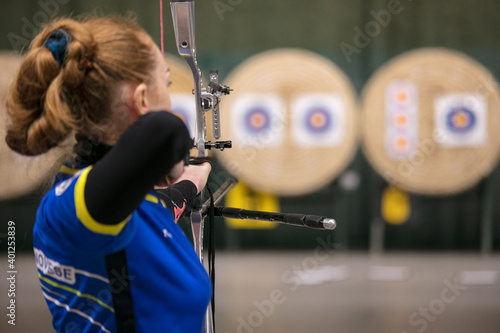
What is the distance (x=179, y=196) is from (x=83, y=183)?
0.33 meters

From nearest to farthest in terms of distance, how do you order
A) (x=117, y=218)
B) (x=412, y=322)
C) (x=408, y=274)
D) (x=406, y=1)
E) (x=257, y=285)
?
(x=117, y=218) < (x=412, y=322) < (x=257, y=285) < (x=408, y=274) < (x=406, y=1)

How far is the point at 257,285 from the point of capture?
7.57 feet

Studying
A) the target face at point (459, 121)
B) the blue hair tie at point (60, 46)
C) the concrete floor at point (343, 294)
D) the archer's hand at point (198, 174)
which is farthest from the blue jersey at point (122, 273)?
the target face at point (459, 121)

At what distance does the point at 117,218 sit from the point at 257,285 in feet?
6.44

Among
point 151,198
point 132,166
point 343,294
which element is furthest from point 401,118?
point 132,166

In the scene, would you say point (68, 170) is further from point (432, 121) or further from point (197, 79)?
point (432, 121)

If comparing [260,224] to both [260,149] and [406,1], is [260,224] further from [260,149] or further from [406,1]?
[406,1]

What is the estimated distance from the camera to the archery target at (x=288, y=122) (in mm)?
3000

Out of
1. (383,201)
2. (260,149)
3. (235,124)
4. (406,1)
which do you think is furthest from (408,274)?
(406,1)

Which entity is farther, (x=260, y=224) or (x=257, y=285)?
(x=260, y=224)

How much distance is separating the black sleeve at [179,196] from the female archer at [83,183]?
0.17 meters

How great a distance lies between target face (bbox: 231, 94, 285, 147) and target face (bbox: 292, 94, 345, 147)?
0.31ft

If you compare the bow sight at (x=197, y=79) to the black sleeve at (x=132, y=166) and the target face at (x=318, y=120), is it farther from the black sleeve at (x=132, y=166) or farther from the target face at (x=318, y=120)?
the target face at (x=318, y=120)

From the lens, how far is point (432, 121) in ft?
9.92
